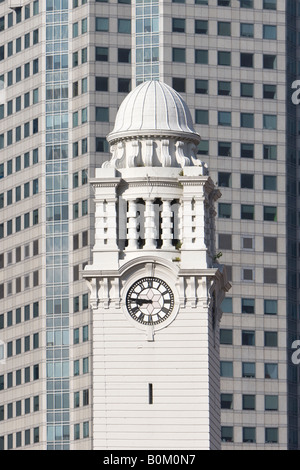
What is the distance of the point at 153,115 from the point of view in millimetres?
151000

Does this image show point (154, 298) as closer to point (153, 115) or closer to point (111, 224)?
point (111, 224)

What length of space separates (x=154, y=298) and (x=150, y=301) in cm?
28

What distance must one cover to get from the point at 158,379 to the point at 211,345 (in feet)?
12.9

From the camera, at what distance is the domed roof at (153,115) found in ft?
493

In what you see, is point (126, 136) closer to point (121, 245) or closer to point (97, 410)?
point (121, 245)

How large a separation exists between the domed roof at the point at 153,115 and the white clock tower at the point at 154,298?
0.15m

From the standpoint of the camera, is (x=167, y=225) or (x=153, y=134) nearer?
(x=167, y=225)

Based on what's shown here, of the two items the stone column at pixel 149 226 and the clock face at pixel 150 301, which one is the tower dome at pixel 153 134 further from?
the clock face at pixel 150 301

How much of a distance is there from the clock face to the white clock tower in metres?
0.06

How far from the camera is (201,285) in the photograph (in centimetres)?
14750

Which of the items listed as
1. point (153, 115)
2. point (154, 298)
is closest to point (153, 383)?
point (154, 298)

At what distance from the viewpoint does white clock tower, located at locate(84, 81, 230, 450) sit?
476 ft
